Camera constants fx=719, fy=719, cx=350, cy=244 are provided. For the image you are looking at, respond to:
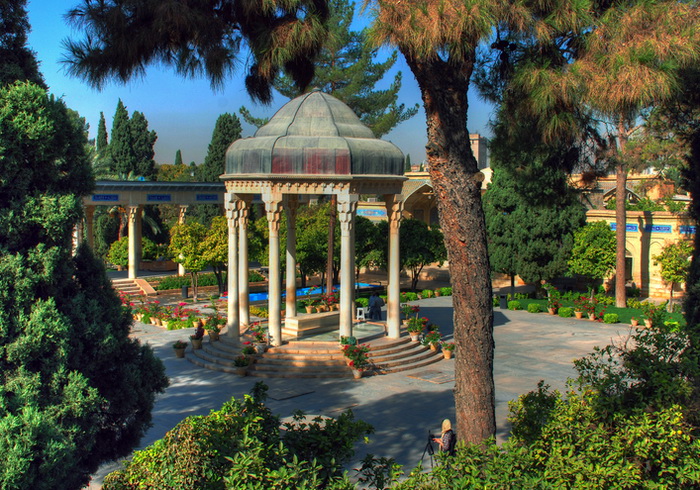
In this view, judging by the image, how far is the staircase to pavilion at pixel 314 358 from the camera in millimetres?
19922

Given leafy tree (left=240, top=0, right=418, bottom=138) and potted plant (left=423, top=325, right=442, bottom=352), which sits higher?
leafy tree (left=240, top=0, right=418, bottom=138)

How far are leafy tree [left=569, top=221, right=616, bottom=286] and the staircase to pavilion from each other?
1504 cm

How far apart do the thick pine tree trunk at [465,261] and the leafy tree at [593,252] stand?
2582 centimetres

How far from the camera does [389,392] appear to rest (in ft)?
60.4

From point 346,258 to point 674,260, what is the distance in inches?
769

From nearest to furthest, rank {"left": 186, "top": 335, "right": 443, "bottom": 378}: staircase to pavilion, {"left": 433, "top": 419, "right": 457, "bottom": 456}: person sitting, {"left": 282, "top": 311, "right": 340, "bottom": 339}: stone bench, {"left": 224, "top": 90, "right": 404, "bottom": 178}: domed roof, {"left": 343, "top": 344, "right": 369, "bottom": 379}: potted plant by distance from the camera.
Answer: {"left": 433, "top": 419, "right": 457, "bottom": 456}: person sitting
{"left": 343, "top": 344, "right": 369, "bottom": 379}: potted plant
{"left": 186, "top": 335, "right": 443, "bottom": 378}: staircase to pavilion
{"left": 224, "top": 90, "right": 404, "bottom": 178}: domed roof
{"left": 282, "top": 311, "right": 340, "bottom": 339}: stone bench

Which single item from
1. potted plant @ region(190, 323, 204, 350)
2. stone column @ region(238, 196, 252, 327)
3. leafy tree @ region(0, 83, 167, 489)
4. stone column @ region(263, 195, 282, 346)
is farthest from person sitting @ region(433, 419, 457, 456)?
potted plant @ region(190, 323, 204, 350)

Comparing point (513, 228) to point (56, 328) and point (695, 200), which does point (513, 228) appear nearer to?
point (695, 200)

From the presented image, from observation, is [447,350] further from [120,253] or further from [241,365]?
[120,253]

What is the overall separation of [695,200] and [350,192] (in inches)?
388

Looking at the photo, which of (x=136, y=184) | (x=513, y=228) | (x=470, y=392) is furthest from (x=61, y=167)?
(x=136, y=184)

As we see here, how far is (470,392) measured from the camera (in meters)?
10.0

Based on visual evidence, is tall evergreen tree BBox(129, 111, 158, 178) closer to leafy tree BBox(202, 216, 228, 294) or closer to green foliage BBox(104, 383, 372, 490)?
leafy tree BBox(202, 216, 228, 294)

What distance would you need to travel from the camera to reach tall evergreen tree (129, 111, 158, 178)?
170 ft
